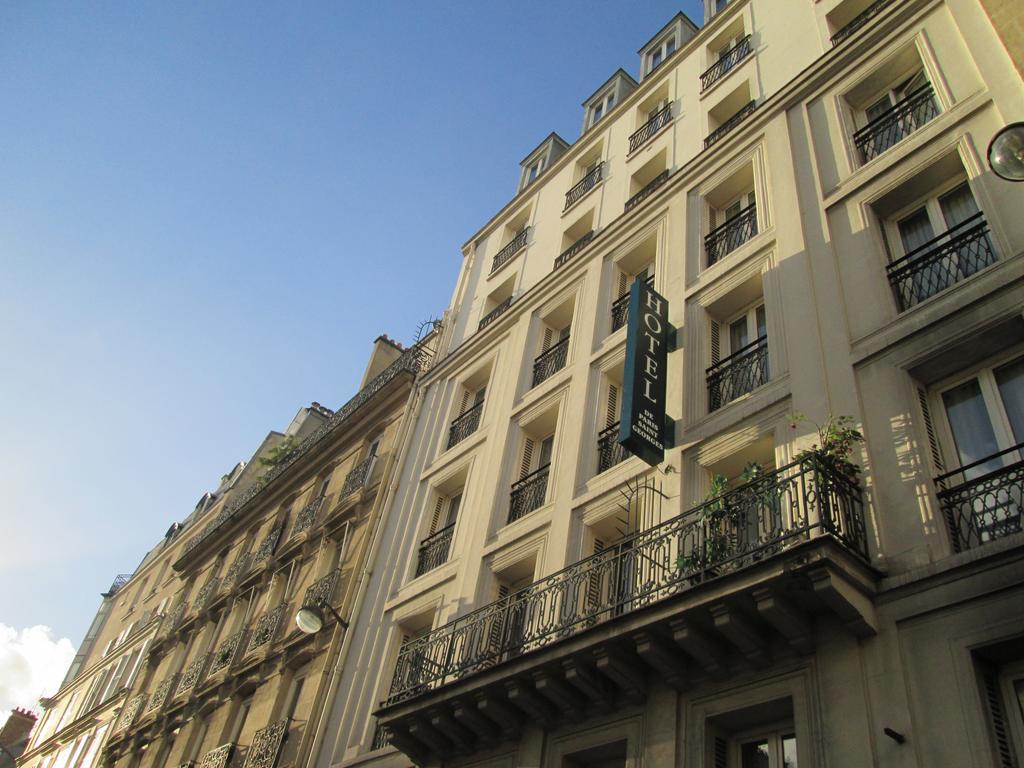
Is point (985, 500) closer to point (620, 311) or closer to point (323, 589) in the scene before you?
point (620, 311)

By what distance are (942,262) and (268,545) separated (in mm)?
20170

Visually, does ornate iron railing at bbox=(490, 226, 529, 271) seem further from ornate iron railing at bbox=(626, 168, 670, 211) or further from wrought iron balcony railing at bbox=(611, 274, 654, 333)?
wrought iron balcony railing at bbox=(611, 274, 654, 333)

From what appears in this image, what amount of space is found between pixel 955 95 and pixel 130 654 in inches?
1300

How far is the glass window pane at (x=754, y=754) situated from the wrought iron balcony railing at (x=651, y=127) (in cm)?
1429

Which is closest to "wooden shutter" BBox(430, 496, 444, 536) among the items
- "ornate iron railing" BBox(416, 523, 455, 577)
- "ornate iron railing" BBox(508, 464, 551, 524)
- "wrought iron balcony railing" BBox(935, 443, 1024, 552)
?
"ornate iron railing" BBox(416, 523, 455, 577)

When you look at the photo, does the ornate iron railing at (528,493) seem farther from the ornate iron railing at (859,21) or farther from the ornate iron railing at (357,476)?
the ornate iron railing at (859,21)

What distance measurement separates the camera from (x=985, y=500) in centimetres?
834

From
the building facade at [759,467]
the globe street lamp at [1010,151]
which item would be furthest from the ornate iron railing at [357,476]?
the globe street lamp at [1010,151]

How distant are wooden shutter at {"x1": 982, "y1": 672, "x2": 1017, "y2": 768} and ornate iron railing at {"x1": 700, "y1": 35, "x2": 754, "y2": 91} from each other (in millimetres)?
14375

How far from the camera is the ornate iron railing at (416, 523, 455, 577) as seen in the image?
16688 mm

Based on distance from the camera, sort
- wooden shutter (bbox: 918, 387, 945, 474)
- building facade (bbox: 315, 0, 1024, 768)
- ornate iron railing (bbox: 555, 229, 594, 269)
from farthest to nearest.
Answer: ornate iron railing (bbox: 555, 229, 594, 269)
wooden shutter (bbox: 918, 387, 945, 474)
building facade (bbox: 315, 0, 1024, 768)

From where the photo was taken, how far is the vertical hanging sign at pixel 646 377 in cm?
1182

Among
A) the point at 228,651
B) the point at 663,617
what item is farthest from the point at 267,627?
the point at 663,617

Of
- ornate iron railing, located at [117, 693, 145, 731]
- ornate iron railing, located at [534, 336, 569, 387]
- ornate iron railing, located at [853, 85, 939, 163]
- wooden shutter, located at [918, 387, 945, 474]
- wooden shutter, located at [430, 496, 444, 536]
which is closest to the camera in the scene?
wooden shutter, located at [918, 387, 945, 474]
